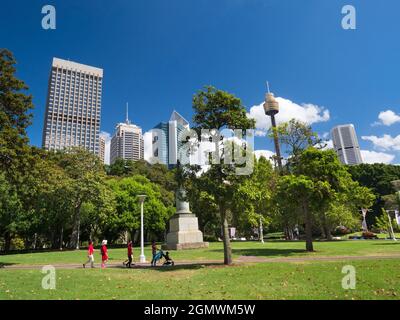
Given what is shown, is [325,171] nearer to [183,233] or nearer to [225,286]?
[183,233]

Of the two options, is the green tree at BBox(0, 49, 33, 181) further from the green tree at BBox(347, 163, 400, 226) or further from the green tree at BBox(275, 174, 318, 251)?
the green tree at BBox(347, 163, 400, 226)

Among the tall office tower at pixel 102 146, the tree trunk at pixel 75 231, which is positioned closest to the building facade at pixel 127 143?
the tall office tower at pixel 102 146

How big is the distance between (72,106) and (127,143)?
1100 inches

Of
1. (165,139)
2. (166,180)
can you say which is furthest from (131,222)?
(165,139)

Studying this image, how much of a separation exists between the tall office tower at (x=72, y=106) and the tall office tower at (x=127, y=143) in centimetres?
908

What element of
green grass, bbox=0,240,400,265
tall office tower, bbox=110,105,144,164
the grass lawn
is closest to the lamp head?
tall office tower, bbox=110,105,144,164

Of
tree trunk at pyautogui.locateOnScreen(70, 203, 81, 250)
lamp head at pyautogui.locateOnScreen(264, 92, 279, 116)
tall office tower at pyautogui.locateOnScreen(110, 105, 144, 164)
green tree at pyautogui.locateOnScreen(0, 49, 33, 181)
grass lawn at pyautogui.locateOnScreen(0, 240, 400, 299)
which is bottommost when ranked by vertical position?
grass lawn at pyautogui.locateOnScreen(0, 240, 400, 299)

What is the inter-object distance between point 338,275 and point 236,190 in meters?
6.62

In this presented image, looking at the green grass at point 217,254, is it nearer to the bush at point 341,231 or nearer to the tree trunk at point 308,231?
the tree trunk at point 308,231

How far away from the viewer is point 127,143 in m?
137

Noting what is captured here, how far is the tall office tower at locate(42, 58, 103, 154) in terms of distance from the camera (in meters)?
122

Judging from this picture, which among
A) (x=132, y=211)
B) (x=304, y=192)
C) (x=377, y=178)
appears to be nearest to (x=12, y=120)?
(x=304, y=192)

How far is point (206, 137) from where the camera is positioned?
18547 mm
